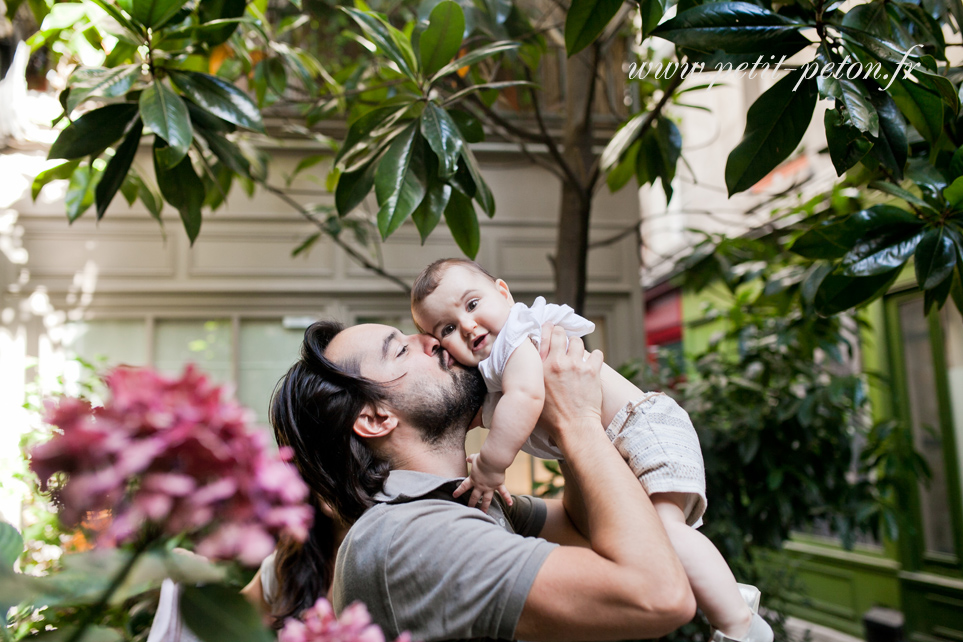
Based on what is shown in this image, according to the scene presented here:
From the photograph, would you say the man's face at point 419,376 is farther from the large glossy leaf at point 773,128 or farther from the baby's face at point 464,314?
the large glossy leaf at point 773,128

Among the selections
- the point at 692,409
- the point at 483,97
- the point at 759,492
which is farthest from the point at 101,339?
the point at 759,492

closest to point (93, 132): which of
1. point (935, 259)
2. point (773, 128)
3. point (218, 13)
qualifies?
point (218, 13)

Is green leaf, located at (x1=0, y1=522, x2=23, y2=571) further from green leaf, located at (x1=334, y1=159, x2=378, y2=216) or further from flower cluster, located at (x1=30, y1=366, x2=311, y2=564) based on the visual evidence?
green leaf, located at (x1=334, y1=159, x2=378, y2=216)

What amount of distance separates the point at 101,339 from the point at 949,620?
5.14m

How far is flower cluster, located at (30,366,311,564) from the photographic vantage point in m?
0.29

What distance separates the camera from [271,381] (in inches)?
148

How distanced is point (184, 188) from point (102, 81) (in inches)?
10.1

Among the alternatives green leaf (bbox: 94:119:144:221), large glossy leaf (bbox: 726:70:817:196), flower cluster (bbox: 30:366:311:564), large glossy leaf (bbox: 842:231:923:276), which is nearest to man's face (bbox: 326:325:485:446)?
green leaf (bbox: 94:119:144:221)

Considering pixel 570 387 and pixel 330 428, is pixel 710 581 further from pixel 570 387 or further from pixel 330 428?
pixel 330 428

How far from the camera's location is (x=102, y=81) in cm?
99

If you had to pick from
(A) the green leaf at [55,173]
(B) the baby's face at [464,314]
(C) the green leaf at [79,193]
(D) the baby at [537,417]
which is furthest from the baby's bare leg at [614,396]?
(C) the green leaf at [79,193]

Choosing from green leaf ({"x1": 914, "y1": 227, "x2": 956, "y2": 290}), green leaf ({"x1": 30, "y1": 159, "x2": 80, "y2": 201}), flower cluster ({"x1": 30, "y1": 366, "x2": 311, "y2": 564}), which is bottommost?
flower cluster ({"x1": 30, "y1": 366, "x2": 311, "y2": 564})

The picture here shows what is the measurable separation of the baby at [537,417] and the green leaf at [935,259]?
0.46 metres

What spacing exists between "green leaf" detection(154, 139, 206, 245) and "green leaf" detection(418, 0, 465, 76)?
501mm
